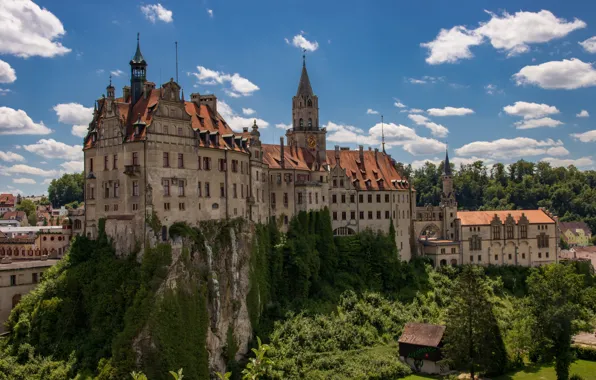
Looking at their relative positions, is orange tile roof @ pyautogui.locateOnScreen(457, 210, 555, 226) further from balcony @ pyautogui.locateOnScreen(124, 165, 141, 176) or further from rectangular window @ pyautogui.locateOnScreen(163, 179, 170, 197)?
balcony @ pyautogui.locateOnScreen(124, 165, 141, 176)

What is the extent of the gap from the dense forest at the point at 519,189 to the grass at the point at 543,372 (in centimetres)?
8879

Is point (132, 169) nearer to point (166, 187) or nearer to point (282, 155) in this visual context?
point (166, 187)

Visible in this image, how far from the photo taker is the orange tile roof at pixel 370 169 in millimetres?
82750

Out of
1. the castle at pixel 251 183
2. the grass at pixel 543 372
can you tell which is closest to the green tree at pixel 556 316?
the grass at pixel 543 372

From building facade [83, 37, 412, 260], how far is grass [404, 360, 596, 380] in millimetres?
26041

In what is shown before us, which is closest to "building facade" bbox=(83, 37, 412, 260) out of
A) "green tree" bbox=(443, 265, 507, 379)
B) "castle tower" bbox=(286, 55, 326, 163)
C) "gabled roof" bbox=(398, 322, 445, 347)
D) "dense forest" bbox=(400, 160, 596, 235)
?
"castle tower" bbox=(286, 55, 326, 163)

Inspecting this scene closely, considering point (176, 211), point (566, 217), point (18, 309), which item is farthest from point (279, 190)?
point (566, 217)

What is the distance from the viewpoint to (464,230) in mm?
88625

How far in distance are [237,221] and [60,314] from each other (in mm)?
19076

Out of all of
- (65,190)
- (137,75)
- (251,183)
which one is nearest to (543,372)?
(251,183)

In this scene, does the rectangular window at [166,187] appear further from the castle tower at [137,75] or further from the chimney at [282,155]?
the chimney at [282,155]

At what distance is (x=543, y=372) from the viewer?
61188 millimetres

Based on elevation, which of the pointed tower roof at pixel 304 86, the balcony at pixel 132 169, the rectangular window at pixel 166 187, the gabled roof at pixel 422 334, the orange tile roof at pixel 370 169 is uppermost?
the pointed tower roof at pixel 304 86

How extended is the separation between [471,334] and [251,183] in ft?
92.6
